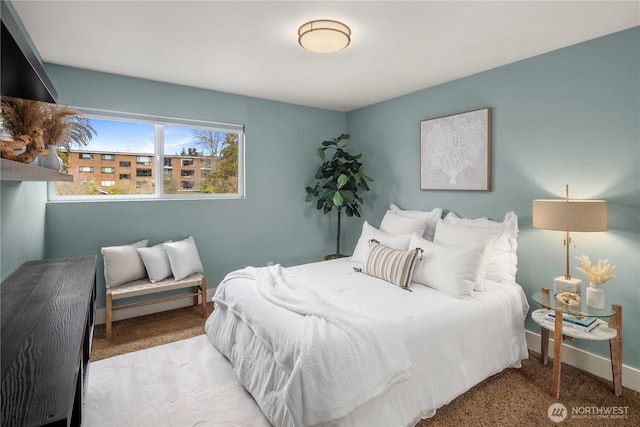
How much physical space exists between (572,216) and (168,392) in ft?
9.84

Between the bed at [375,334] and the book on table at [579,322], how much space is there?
11.8 inches

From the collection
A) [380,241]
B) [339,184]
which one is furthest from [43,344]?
[339,184]

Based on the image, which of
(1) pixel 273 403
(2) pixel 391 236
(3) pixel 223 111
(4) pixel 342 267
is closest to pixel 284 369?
(1) pixel 273 403

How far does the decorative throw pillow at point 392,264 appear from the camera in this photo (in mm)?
2672

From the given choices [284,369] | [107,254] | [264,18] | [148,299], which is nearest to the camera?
[284,369]

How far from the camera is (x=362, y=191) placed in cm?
464

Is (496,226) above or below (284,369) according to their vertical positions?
above

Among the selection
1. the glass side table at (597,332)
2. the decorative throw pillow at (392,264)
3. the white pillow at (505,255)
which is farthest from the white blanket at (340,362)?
the white pillow at (505,255)

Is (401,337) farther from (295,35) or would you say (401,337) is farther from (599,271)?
(295,35)

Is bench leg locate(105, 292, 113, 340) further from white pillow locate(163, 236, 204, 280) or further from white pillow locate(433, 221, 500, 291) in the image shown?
white pillow locate(433, 221, 500, 291)

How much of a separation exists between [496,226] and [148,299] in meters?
3.53

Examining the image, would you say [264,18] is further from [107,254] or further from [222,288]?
[107,254]

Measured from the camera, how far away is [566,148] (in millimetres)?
2615

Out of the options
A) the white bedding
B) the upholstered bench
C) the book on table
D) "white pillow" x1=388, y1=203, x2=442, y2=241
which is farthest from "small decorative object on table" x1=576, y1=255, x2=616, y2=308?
the upholstered bench
